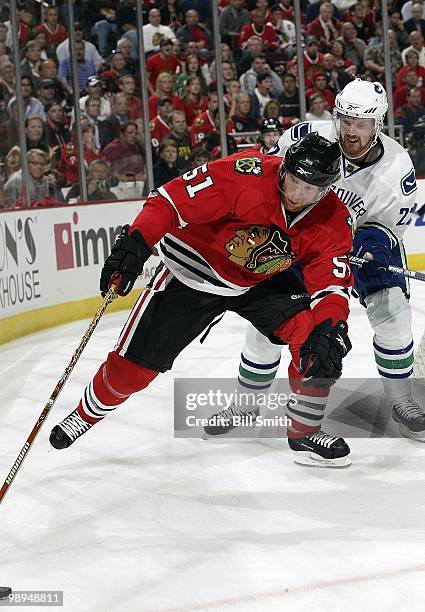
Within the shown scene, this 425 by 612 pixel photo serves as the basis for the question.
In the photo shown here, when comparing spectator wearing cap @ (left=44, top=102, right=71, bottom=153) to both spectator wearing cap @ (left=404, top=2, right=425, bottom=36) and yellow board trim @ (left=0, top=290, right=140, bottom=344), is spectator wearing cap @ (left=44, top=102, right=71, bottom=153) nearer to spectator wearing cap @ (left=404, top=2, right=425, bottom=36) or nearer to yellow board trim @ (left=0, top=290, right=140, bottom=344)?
yellow board trim @ (left=0, top=290, right=140, bottom=344)

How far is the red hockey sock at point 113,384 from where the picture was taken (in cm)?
288

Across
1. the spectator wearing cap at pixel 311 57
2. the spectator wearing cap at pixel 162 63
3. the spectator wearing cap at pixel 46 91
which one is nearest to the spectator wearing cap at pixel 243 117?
the spectator wearing cap at pixel 162 63

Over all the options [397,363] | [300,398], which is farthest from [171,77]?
[300,398]

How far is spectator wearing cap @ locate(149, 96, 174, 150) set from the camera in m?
7.22

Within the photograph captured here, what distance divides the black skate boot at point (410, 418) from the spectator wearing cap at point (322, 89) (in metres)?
5.19

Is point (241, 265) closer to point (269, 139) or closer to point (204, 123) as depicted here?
point (269, 139)

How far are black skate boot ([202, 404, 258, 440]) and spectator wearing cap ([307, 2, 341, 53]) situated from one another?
18.6ft

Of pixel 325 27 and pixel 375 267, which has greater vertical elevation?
pixel 325 27

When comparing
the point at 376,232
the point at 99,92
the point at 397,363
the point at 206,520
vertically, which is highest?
the point at 99,92

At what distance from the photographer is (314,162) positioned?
104 inches

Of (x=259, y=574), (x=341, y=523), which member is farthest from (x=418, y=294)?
(x=259, y=574)

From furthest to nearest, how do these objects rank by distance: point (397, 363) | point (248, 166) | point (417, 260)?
point (417, 260) → point (397, 363) → point (248, 166)

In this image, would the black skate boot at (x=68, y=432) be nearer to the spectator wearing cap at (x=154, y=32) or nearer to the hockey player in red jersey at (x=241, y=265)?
the hockey player in red jersey at (x=241, y=265)

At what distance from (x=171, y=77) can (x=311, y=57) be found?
1.50 meters
